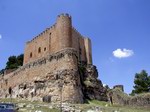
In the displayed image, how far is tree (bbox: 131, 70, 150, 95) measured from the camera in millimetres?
49828

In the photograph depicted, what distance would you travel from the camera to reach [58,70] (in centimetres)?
4012

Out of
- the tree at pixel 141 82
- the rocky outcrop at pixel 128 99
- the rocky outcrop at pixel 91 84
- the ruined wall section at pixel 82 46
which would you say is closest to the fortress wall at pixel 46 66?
the rocky outcrop at pixel 91 84

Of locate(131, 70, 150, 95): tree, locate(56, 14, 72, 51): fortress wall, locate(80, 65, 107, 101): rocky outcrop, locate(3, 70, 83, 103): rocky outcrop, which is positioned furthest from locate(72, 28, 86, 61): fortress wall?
locate(131, 70, 150, 95): tree

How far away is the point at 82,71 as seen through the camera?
1780 inches

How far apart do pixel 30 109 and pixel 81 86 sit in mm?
13896

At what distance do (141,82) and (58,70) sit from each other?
60.4ft

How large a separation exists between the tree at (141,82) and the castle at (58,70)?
7941 millimetres

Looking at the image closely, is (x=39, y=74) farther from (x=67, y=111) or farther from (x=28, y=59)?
(x=67, y=111)

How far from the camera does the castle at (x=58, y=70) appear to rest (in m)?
38.4

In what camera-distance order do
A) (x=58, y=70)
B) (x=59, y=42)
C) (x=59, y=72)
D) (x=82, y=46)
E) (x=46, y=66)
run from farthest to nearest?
(x=82, y=46) → (x=59, y=42) → (x=46, y=66) → (x=58, y=70) → (x=59, y=72)

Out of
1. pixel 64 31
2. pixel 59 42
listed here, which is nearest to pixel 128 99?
pixel 59 42

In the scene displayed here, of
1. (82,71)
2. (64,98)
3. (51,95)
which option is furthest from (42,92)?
(82,71)

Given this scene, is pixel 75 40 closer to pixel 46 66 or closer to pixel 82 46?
pixel 82 46

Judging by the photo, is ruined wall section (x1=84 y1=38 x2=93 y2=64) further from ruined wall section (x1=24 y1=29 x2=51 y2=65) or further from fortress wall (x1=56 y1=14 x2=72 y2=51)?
ruined wall section (x1=24 y1=29 x2=51 y2=65)
